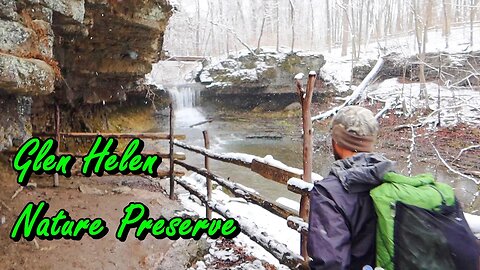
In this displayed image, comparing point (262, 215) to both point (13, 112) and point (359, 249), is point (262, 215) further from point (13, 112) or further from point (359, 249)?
point (359, 249)

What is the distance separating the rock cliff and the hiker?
3.34 m

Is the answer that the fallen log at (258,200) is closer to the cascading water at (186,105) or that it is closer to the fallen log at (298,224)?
the fallen log at (298,224)

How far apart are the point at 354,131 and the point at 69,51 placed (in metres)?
6.85

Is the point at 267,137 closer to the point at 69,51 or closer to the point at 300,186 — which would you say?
the point at 69,51

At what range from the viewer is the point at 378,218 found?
160 cm

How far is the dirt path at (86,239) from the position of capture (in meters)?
4.19

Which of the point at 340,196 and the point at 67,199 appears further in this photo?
the point at 67,199

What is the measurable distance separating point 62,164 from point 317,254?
6844 millimetres

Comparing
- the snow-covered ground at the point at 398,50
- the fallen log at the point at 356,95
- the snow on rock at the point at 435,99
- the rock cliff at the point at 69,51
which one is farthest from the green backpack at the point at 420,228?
the snow-covered ground at the point at 398,50

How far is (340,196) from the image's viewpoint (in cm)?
167

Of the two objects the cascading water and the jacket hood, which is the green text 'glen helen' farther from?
the cascading water

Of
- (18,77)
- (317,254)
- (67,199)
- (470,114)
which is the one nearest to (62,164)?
(67,199)

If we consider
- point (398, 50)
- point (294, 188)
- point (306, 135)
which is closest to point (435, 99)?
point (398, 50)

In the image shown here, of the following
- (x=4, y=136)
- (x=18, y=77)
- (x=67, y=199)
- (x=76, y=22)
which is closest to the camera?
(x=18, y=77)
